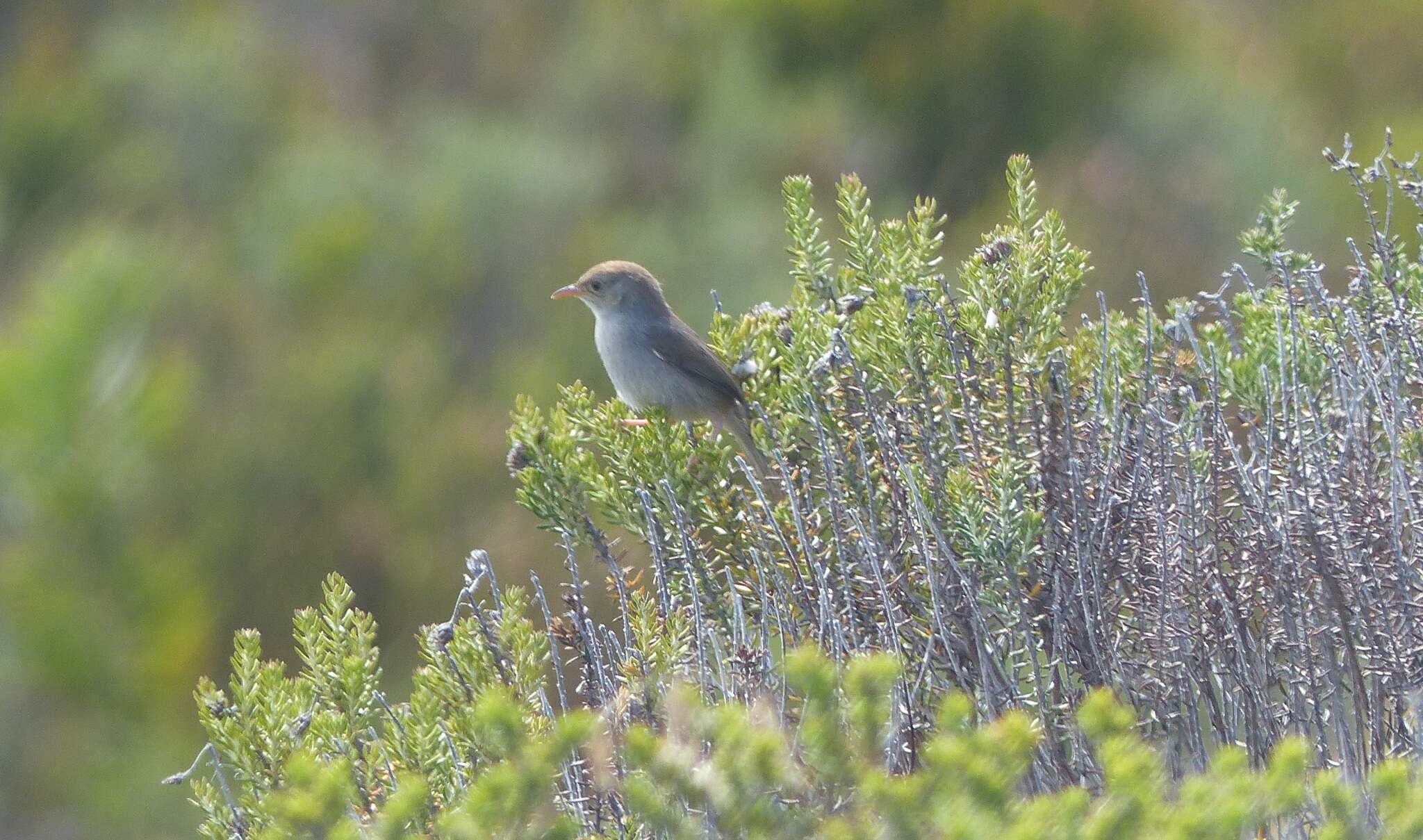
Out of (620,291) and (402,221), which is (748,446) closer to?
(620,291)

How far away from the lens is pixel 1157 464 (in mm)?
3379

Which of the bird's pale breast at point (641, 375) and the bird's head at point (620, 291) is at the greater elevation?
the bird's head at point (620, 291)

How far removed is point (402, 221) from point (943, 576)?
1701 cm

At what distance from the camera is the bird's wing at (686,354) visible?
5117 mm

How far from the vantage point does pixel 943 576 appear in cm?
338

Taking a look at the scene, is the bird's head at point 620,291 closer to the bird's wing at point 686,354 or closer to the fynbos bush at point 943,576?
the bird's wing at point 686,354

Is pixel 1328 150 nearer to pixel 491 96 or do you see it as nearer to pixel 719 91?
pixel 719 91

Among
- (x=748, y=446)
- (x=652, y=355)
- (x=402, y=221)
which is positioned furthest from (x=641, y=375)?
(x=402, y=221)

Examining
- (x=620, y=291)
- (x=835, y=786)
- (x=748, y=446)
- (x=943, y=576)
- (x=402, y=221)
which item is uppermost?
(x=402, y=221)

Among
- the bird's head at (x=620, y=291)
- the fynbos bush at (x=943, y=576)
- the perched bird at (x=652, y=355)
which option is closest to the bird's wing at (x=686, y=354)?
the perched bird at (x=652, y=355)

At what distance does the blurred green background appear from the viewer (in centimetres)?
1348

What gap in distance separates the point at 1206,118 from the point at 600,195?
859 cm

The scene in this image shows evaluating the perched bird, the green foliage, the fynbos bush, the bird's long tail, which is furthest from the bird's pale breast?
the green foliage

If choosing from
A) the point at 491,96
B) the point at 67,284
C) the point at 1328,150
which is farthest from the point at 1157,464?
the point at 491,96
